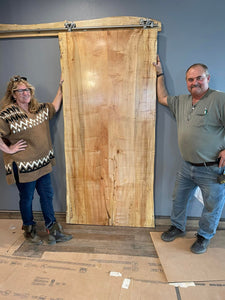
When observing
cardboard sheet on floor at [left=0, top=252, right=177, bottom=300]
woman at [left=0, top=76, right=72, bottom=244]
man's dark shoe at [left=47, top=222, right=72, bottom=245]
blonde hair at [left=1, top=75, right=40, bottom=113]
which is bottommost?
cardboard sheet on floor at [left=0, top=252, right=177, bottom=300]

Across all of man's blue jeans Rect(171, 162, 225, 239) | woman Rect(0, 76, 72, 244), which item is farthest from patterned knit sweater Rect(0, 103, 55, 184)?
man's blue jeans Rect(171, 162, 225, 239)

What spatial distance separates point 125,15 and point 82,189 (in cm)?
166

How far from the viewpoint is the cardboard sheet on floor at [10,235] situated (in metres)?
1.87

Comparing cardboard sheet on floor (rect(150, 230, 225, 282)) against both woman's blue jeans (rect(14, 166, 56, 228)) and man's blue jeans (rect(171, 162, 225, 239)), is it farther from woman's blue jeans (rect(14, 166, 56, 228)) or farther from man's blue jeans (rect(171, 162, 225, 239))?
woman's blue jeans (rect(14, 166, 56, 228))

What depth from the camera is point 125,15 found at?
70.8 inches

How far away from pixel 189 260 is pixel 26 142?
65.4 inches

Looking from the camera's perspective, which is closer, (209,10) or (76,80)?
(209,10)

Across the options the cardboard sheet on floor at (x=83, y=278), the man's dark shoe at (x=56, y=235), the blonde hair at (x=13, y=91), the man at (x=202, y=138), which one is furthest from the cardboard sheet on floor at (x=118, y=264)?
the blonde hair at (x=13, y=91)

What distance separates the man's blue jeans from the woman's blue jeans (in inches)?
→ 46.6

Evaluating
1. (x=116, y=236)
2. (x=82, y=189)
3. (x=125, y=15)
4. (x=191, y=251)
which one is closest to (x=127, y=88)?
(x=125, y=15)

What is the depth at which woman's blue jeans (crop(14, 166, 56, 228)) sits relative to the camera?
71.9 inches

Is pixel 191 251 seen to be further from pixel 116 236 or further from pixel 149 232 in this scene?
pixel 116 236

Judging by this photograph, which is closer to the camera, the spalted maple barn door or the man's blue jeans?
the man's blue jeans

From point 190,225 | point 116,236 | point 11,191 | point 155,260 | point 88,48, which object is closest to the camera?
point 155,260
